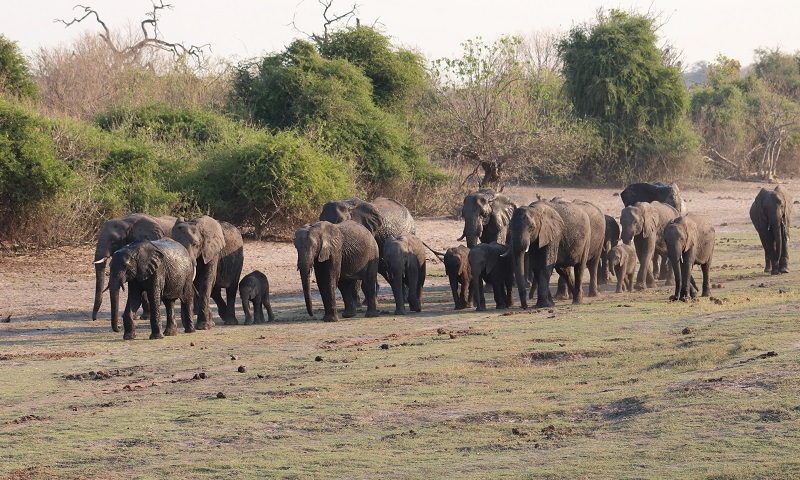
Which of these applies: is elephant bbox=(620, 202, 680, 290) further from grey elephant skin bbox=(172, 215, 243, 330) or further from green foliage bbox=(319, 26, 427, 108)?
green foliage bbox=(319, 26, 427, 108)

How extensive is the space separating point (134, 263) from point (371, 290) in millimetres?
4039

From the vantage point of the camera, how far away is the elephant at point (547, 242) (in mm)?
17531

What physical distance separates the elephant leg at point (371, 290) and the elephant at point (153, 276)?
2.83 meters

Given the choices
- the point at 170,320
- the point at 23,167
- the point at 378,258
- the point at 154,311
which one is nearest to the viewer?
the point at 154,311

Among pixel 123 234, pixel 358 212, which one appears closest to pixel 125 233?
pixel 123 234

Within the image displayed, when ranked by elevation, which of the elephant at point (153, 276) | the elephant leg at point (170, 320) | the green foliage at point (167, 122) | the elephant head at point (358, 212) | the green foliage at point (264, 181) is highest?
the green foliage at point (167, 122)

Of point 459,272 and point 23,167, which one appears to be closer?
point 459,272

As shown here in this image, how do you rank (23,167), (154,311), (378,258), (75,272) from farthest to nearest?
(23,167)
(75,272)
(378,258)
(154,311)

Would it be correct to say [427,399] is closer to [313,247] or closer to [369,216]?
[313,247]

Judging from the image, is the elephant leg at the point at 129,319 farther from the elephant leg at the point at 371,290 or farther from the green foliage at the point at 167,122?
the green foliage at the point at 167,122

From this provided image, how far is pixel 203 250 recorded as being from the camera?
16.8 metres

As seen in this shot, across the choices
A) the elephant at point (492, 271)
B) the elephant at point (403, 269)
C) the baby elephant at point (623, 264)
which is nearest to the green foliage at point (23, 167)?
the elephant at point (403, 269)

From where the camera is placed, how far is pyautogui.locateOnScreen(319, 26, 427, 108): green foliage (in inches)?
1387

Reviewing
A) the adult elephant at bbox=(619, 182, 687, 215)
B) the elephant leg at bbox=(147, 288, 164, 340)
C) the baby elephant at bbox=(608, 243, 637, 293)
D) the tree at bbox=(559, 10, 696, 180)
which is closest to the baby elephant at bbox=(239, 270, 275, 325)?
the elephant leg at bbox=(147, 288, 164, 340)
